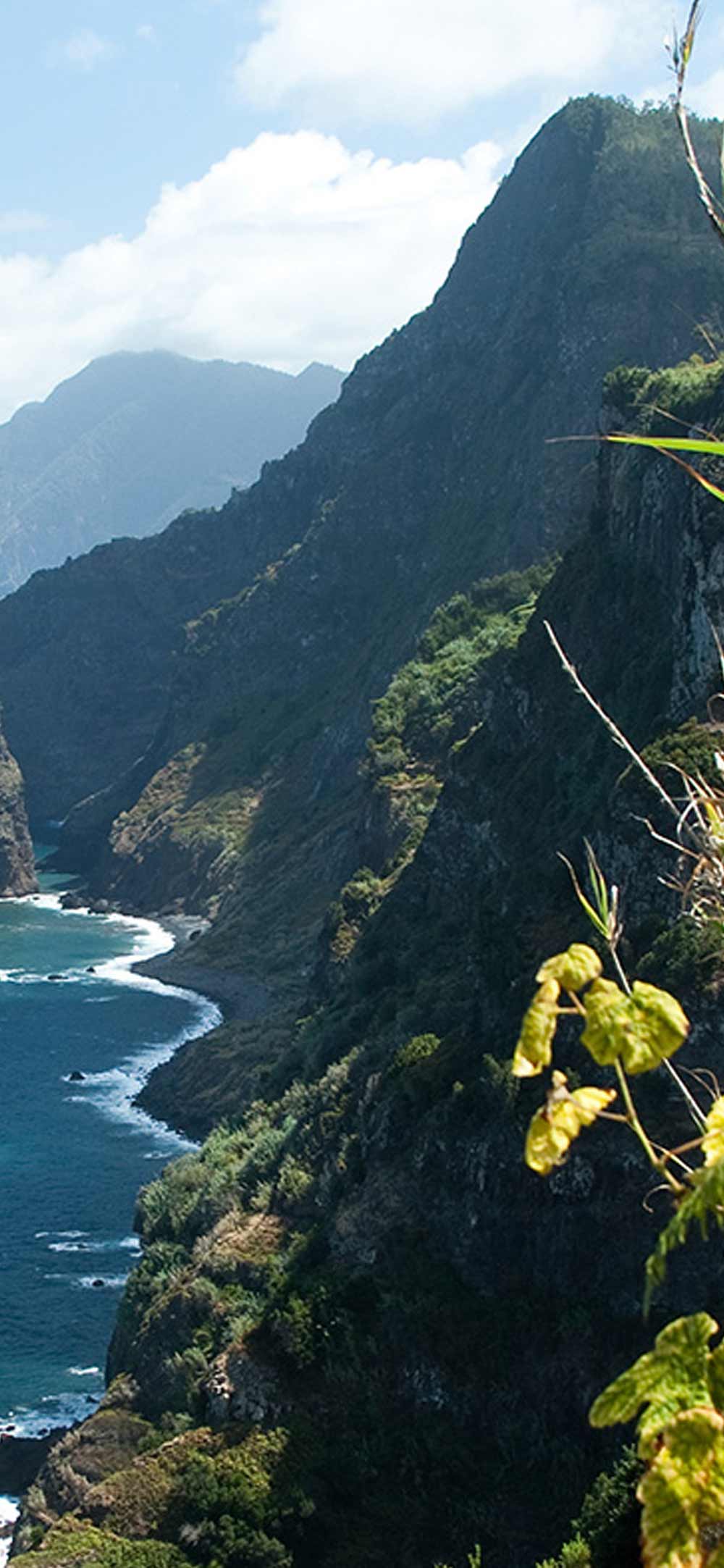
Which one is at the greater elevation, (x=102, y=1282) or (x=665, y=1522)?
(x=665, y=1522)

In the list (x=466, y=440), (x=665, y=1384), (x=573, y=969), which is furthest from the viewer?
(x=466, y=440)

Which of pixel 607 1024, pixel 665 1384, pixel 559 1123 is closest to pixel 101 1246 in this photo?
pixel 559 1123

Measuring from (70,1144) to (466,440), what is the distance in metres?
107

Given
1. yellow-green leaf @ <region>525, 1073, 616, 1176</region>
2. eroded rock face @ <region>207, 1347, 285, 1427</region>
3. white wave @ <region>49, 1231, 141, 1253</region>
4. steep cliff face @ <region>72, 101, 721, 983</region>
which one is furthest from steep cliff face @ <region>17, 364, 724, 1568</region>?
steep cliff face @ <region>72, 101, 721, 983</region>

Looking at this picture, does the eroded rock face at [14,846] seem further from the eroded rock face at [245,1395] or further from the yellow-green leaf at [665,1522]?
the yellow-green leaf at [665,1522]

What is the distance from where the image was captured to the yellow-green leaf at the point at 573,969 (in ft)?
19.6

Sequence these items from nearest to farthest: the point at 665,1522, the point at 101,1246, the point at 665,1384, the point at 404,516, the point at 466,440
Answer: the point at 665,1522
the point at 665,1384
the point at 101,1246
the point at 466,440
the point at 404,516

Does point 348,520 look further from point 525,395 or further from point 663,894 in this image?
point 663,894

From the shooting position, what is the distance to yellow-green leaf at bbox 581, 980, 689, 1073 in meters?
5.76

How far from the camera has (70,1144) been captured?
280ft

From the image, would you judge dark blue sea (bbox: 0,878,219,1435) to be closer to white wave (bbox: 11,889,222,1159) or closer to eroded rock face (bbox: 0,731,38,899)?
white wave (bbox: 11,889,222,1159)

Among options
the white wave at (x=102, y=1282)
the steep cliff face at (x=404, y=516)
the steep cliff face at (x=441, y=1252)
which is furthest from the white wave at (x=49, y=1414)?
the steep cliff face at (x=404, y=516)

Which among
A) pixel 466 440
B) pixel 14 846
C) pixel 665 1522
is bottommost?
pixel 14 846

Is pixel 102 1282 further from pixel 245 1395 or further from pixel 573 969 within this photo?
pixel 573 969
